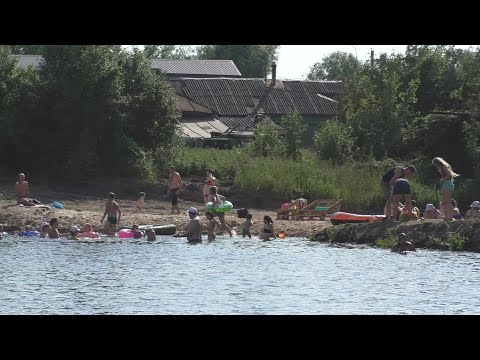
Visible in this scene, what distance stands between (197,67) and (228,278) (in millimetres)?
57533

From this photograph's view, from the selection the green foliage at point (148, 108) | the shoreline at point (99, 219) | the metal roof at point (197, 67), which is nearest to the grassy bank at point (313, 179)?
the green foliage at point (148, 108)

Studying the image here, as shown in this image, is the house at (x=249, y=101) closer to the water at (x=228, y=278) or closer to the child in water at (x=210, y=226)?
the child in water at (x=210, y=226)

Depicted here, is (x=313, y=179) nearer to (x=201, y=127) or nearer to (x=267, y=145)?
(x=267, y=145)

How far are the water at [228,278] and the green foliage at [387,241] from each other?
410 mm

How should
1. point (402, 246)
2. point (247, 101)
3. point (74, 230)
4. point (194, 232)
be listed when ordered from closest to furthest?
1. point (402, 246)
2. point (194, 232)
3. point (74, 230)
4. point (247, 101)

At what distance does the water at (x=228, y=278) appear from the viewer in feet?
49.7

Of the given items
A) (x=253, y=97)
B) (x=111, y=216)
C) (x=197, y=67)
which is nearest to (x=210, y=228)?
(x=111, y=216)

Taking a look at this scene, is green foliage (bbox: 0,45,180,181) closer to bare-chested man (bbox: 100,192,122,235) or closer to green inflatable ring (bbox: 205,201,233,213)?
green inflatable ring (bbox: 205,201,233,213)

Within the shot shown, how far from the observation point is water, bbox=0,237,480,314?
15.1m

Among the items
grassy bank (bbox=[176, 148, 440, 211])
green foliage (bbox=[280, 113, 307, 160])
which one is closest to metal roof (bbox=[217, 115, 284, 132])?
green foliage (bbox=[280, 113, 307, 160])

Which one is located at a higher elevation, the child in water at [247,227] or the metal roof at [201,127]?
the metal roof at [201,127]

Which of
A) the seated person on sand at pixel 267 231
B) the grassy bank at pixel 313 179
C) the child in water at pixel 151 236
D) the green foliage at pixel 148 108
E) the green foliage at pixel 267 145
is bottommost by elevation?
the child in water at pixel 151 236

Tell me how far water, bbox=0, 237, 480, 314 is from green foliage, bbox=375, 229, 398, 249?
0.41 m

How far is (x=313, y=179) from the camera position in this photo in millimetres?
35344
